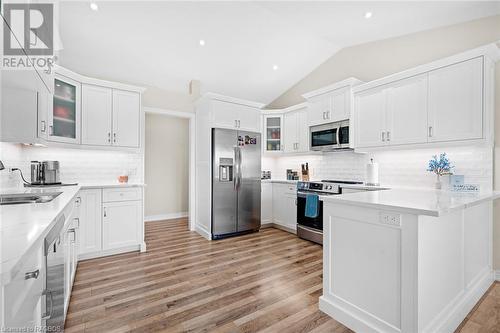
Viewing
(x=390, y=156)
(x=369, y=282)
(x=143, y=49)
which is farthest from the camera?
(x=143, y=49)

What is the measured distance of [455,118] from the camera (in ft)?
8.54

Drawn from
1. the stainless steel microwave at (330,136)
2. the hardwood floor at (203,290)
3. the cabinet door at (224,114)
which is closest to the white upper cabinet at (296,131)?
the stainless steel microwave at (330,136)

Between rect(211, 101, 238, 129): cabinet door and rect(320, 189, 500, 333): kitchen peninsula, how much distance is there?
2.54m

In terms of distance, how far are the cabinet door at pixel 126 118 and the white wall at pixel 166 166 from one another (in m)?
1.71

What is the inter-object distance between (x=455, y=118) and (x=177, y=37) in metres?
3.73

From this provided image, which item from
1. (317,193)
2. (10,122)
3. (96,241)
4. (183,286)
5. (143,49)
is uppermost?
(143,49)

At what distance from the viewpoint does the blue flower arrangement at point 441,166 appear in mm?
2854

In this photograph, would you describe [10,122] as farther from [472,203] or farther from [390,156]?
[390,156]

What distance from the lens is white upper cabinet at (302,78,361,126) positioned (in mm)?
3639

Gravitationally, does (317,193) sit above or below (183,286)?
above

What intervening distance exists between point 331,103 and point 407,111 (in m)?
1.13

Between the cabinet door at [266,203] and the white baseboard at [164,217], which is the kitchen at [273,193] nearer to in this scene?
the cabinet door at [266,203]

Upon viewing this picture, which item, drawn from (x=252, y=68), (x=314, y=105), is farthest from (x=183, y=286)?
(x=252, y=68)

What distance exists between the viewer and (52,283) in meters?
1.35
